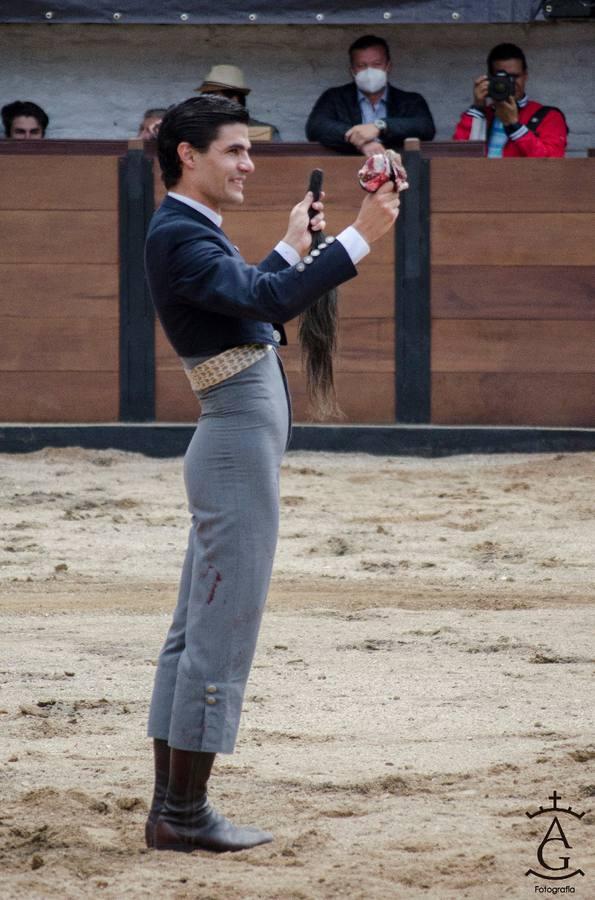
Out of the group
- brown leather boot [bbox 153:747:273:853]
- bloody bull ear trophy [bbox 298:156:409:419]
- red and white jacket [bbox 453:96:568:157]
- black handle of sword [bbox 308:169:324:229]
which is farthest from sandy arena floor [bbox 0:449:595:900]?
red and white jacket [bbox 453:96:568:157]

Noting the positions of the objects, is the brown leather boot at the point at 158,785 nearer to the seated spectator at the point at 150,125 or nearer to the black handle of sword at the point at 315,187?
the black handle of sword at the point at 315,187

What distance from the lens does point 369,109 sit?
324 inches

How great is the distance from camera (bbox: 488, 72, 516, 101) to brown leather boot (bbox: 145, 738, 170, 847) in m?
5.67

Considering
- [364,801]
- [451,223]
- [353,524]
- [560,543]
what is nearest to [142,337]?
[451,223]

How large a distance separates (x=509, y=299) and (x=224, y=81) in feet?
6.44

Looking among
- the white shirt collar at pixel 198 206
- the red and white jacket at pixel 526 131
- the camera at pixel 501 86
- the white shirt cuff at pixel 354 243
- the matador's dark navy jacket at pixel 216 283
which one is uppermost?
the camera at pixel 501 86

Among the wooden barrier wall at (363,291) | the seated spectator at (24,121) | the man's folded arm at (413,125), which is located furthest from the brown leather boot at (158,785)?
the seated spectator at (24,121)

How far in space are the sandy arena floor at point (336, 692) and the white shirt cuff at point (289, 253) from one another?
1.07 meters

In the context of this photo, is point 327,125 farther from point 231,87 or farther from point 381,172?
point 381,172

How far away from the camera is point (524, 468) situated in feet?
24.7

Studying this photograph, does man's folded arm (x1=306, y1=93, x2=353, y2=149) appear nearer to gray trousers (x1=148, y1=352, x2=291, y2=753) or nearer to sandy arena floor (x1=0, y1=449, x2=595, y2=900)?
sandy arena floor (x1=0, y1=449, x2=595, y2=900)

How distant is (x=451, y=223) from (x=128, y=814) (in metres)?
5.55

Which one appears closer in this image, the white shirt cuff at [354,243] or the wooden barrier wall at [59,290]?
the white shirt cuff at [354,243]

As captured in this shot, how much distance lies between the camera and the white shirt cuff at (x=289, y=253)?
8.73 feet
